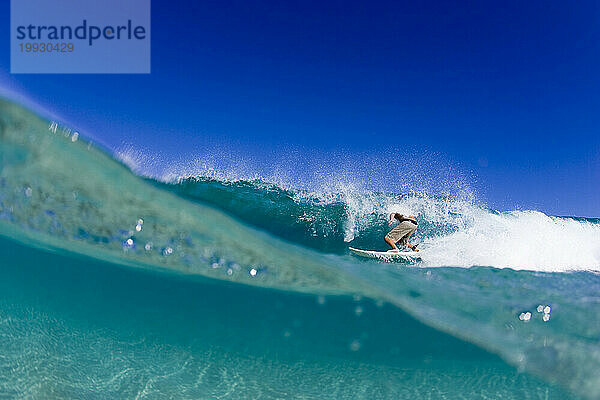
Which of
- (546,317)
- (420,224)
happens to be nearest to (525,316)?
(546,317)

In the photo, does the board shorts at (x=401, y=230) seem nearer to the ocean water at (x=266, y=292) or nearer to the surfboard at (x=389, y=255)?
the surfboard at (x=389, y=255)

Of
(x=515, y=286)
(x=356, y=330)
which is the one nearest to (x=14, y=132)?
(x=356, y=330)

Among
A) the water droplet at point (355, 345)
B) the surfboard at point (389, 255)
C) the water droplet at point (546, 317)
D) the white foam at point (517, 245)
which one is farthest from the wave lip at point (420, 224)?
the water droplet at point (355, 345)

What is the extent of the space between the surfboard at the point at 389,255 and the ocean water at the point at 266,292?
23 centimetres

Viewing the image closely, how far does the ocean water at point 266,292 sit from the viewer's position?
9.14 meters

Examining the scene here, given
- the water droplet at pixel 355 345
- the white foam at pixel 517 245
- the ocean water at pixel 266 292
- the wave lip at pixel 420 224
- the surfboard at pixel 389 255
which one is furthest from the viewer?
the water droplet at pixel 355 345

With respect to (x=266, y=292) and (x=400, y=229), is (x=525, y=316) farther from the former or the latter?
(x=266, y=292)

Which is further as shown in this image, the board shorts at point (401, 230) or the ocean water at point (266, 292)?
the board shorts at point (401, 230)

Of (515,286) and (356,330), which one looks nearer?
(515,286)

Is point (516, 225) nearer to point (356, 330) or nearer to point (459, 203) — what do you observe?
point (459, 203)

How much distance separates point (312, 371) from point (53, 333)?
876 cm

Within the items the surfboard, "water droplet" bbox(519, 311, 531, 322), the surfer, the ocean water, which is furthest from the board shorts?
"water droplet" bbox(519, 311, 531, 322)

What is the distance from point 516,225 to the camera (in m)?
13.3

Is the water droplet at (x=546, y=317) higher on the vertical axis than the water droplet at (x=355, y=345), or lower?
higher
